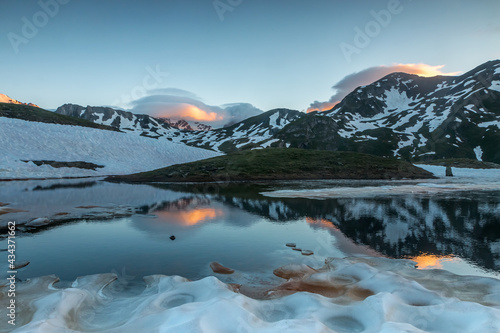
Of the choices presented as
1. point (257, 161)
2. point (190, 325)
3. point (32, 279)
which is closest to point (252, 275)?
point (190, 325)

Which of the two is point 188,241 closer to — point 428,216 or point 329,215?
point 329,215

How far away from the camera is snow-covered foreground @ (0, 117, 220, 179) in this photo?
207 feet

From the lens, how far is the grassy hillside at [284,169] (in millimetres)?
61688

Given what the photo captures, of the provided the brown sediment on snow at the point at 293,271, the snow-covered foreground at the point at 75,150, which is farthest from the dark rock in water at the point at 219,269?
the snow-covered foreground at the point at 75,150

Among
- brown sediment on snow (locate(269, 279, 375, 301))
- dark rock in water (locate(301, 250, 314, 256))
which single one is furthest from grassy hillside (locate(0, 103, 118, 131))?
brown sediment on snow (locate(269, 279, 375, 301))

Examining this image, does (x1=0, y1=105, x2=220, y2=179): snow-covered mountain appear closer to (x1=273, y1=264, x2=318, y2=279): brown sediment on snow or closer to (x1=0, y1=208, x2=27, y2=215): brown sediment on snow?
(x1=0, y1=208, x2=27, y2=215): brown sediment on snow

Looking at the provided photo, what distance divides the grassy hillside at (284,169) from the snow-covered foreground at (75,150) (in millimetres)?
15408

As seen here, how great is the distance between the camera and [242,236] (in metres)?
17.1

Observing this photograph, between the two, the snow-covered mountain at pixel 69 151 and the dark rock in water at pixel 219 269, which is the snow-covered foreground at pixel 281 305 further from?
the snow-covered mountain at pixel 69 151

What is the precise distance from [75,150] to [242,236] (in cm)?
7612

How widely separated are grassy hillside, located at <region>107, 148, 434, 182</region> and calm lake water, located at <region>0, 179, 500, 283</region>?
1304 inches

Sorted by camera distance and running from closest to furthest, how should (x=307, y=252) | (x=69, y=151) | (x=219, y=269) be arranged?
(x=219, y=269)
(x=307, y=252)
(x=69, y=151)

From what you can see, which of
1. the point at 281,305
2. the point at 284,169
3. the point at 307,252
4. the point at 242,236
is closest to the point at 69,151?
the point at 284,169

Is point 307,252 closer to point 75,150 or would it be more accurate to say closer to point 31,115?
point 75,150
